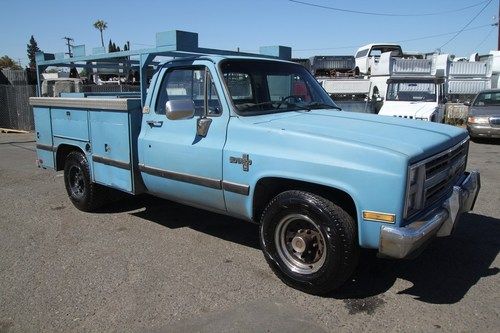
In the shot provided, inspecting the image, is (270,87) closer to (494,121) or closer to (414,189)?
(414,189)

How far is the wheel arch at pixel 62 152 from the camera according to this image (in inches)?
243

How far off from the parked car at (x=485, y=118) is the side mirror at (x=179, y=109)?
10.9 m

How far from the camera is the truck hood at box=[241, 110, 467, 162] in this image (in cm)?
339

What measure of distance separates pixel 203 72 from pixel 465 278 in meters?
3.10

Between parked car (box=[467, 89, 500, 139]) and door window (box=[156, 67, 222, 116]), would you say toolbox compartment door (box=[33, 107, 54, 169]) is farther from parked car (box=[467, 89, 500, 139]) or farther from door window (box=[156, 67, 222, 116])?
parked car (box=[467, 89, 500, 139])

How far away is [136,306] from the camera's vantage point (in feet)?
11.7

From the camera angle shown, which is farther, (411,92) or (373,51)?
(373,51)

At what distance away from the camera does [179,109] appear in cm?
407

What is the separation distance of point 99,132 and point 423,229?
12.8 feet

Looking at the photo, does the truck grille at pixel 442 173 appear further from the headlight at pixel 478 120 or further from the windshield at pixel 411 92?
the headlight at pixel 478 120

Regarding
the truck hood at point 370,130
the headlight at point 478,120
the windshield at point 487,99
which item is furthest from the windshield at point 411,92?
the truck hood at point 370,130

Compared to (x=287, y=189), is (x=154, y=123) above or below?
above

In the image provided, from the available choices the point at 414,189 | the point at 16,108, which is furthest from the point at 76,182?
the point at 16,108

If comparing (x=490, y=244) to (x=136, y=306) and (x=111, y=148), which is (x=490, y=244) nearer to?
(x=136, y=306)
